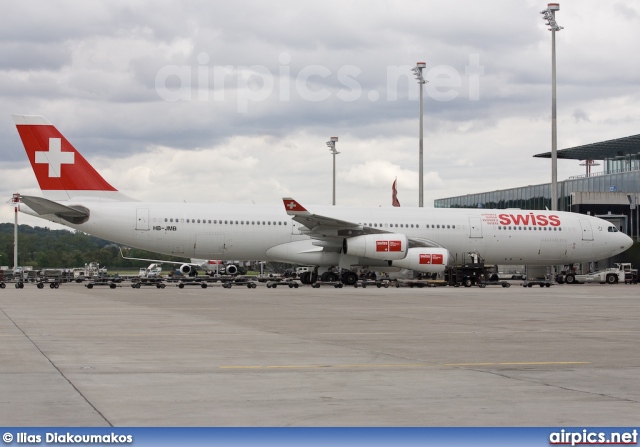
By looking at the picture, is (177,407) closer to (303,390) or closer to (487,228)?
(303,390)

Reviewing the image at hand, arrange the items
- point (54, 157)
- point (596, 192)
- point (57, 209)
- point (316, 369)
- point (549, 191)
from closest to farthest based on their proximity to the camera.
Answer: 1. point (316, 369)
2. point (57, 209)
3. point (54, 157)
4. point (596, 192)
5. point (549, 191)

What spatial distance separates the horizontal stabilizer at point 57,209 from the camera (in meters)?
39.1

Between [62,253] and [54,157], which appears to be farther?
[62,253]

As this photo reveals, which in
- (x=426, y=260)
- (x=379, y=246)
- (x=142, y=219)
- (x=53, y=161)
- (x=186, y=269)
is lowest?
(x=186, y=269)

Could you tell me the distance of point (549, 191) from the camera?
75000 millimetres

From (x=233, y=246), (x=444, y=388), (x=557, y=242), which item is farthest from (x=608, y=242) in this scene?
(x=444, y=388)

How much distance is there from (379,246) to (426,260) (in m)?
2.48

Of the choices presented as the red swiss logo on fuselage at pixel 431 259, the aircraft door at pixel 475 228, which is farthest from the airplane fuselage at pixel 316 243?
the red swiss logo on fuselage at pixel 431 259

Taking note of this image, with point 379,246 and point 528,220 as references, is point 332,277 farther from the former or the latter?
point 528,220

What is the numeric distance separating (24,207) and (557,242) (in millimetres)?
26979

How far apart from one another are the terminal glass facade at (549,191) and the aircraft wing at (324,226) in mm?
31182

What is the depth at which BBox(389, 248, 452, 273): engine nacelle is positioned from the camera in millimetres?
42656

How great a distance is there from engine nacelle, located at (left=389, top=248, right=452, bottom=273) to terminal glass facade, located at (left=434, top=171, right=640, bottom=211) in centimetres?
2940

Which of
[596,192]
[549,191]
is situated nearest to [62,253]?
[549,191]
